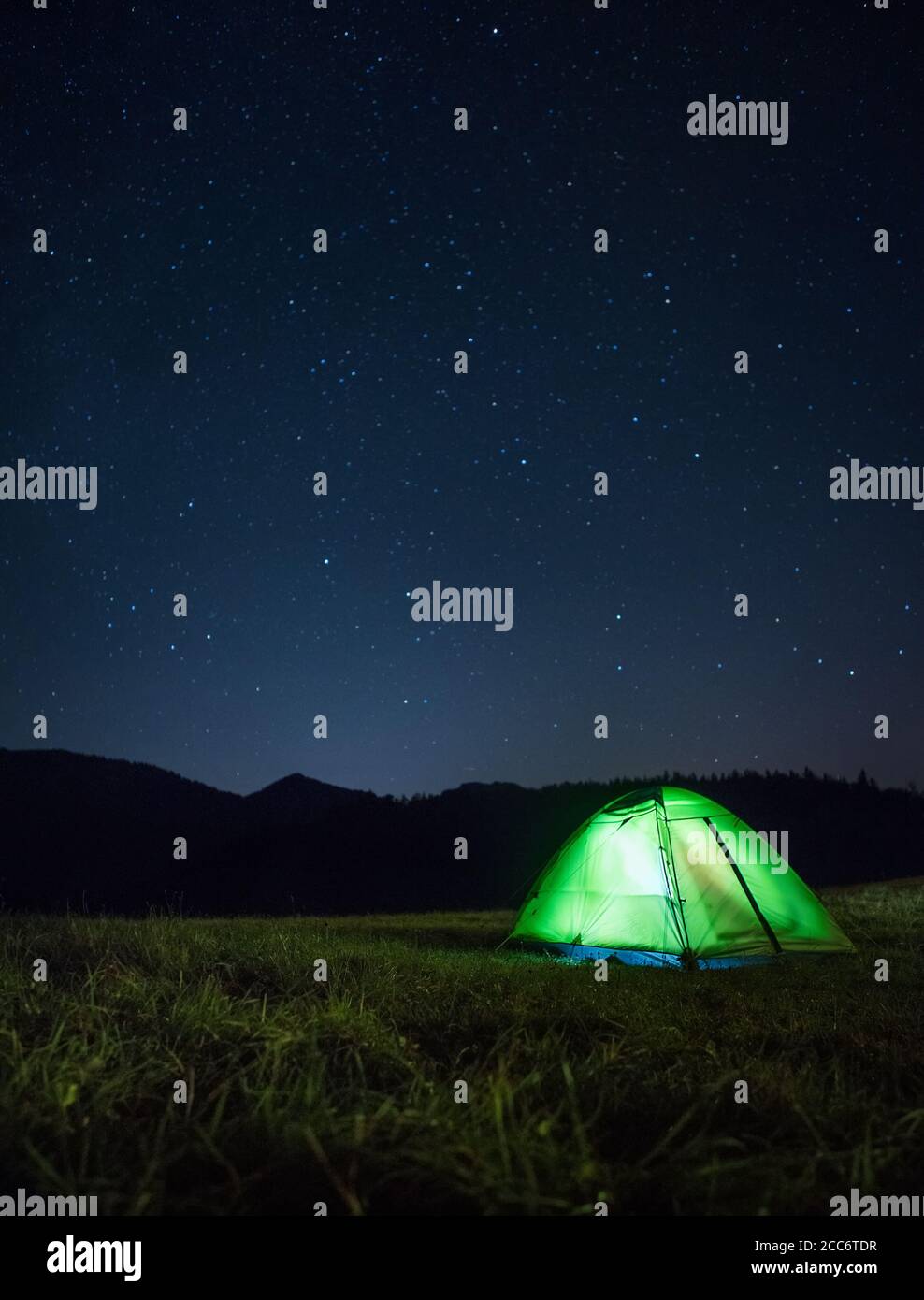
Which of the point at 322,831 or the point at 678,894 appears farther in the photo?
the point at 322,831

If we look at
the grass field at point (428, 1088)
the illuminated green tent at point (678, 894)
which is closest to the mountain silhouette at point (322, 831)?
the illuminated green tent at point (678, 894)

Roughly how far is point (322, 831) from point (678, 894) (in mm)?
65509

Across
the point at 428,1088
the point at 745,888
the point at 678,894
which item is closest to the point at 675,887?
the point at 678,894

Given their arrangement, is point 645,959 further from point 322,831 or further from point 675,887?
point 322,831

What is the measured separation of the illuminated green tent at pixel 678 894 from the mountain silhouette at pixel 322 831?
1461 inches

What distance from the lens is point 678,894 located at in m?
9.77

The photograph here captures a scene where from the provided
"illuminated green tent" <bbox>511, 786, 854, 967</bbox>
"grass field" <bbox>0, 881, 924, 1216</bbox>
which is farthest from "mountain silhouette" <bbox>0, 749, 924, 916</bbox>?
"grass field" <bbox>0, 881, 924, 1216</bbox>

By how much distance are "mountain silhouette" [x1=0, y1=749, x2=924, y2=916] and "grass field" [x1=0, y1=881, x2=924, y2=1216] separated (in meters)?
40.9

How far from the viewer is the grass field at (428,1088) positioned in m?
3.06

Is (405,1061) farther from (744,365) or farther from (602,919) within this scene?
(744,365)

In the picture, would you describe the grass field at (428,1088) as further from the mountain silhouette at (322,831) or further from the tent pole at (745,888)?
the mountain silhouette at (322,831)

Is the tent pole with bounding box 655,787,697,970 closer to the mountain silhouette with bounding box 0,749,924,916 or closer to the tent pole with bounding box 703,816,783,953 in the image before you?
the tent pole with bounding box 703,816,783,953

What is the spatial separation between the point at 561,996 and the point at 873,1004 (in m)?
2.49
